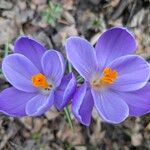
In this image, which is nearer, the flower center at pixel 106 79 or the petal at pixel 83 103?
the petal at pixel 83 103

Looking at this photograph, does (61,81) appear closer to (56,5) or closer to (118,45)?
(118,45)

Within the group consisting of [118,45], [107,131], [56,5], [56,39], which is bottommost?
[107,131]

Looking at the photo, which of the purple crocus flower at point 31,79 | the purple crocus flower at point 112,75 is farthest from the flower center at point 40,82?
the purple crocus flower at point 112,75

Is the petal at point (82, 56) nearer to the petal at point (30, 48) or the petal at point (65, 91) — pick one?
the petal at point (65, 91)

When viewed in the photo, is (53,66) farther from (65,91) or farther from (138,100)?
(138,100)

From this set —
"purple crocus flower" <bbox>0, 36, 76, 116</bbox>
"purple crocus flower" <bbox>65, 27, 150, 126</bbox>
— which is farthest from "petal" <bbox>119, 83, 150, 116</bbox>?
"purple crocus flower" <bbox>0, 36, 76, 116</bbox>

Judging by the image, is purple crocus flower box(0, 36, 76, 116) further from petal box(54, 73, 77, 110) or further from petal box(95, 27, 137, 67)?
petal box(95, 27, 137, 67)

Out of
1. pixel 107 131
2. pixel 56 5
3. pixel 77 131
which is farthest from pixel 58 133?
pixel 56 5
